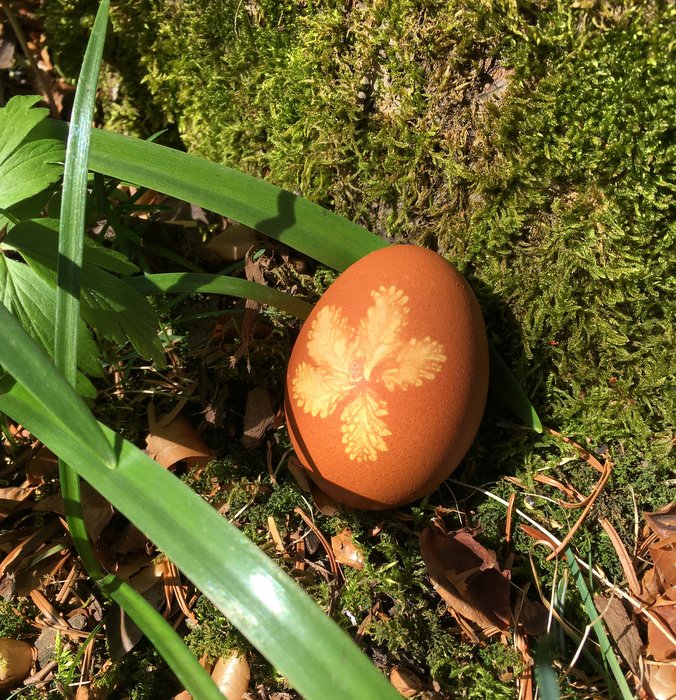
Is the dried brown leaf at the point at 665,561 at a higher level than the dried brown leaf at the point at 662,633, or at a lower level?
higher

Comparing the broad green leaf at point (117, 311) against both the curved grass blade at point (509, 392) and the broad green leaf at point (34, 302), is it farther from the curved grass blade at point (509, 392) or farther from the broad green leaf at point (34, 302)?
the curved grass blade at point (509, 392)

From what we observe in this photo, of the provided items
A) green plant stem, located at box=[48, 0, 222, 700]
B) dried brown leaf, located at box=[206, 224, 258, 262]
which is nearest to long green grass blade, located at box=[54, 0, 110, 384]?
green plant stem, located at box=[48, 0, 222, 700]

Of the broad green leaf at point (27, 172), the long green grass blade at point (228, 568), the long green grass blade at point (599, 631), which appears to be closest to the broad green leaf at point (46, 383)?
the long green grass blade at point (228, 568)

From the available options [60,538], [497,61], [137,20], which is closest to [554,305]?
[497,61]

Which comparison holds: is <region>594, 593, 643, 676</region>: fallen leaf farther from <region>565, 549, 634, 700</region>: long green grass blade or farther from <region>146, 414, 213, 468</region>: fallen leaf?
<region>146, 414, 213, 468</region>: fallen leaf

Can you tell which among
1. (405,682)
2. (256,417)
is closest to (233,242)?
(256,417)

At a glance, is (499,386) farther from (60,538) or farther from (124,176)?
(60,538)

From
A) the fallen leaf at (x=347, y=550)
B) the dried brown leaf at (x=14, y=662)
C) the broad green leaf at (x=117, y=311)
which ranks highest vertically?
the broad green leaf at (x=117, y=311)
